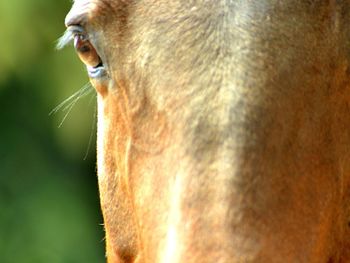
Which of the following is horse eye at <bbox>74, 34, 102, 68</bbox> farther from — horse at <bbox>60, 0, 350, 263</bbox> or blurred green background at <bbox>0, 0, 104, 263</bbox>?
blurred green background at <bbox>0, 0, 104, 263</bbox>

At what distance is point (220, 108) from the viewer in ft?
8.32

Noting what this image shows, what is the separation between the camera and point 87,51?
310 centimetres

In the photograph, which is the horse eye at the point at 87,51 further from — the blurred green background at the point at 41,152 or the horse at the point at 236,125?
the blurred green background at the point at 41,152

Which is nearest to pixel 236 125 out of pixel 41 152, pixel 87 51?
pixel 87 51

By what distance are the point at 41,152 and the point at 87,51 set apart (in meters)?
7.36

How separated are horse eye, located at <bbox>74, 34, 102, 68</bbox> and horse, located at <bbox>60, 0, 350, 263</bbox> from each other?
0.49 feet

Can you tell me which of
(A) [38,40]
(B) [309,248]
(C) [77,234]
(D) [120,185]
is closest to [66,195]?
(C) [77,234]

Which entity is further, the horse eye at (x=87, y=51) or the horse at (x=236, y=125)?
the horse eye at (x=87, y=51)

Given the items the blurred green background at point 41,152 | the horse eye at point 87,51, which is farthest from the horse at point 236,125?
the blurred green background at point 41,152

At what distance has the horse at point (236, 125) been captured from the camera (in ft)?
8.11

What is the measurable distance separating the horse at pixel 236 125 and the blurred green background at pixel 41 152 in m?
6.70

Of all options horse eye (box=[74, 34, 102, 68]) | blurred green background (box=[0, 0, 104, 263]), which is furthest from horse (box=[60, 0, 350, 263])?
blurred green background (box=[0, 0, 104, 263])

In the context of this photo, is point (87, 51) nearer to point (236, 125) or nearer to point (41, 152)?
point (236, 125)

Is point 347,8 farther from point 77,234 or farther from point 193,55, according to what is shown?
point 77,234
